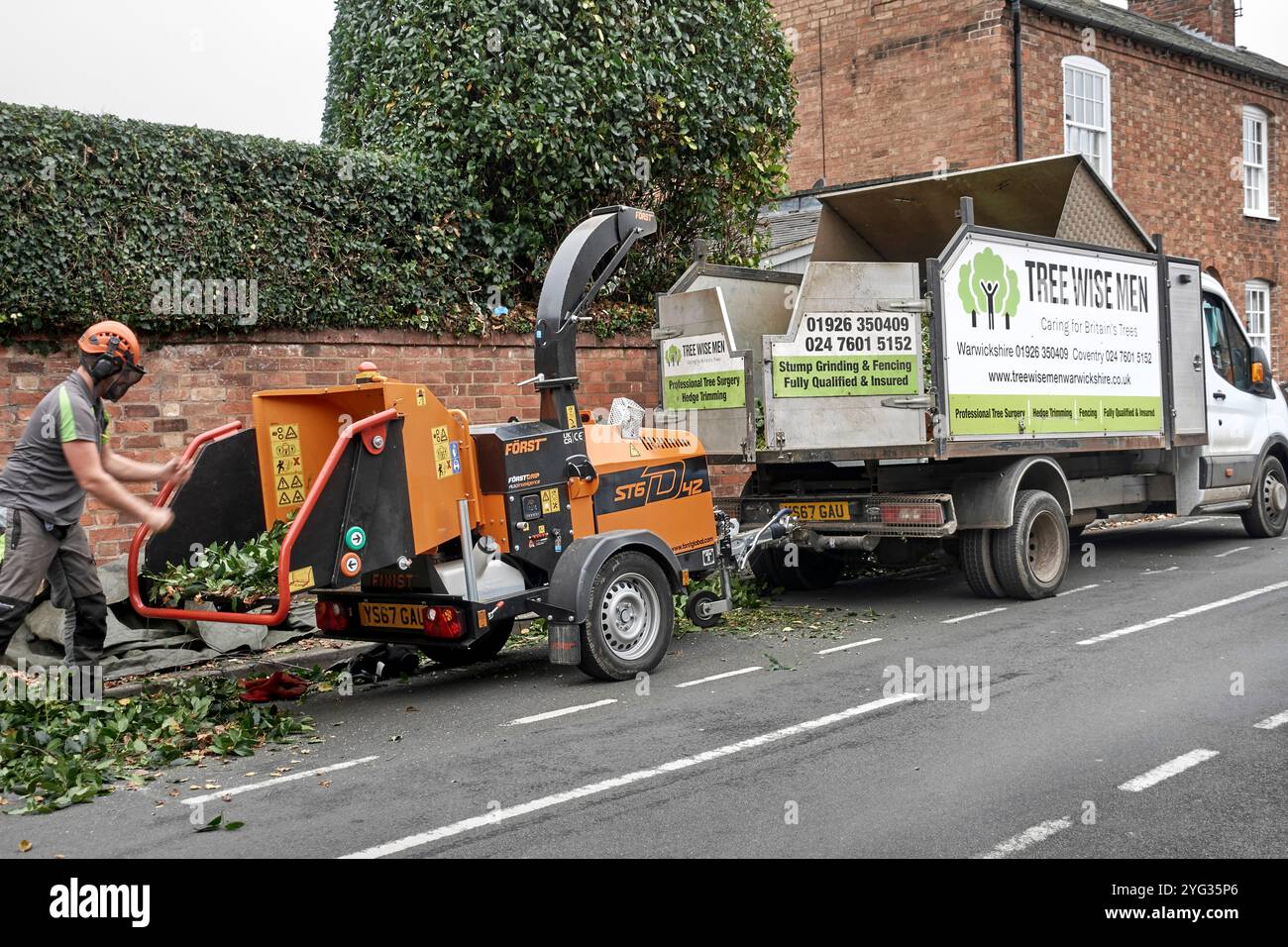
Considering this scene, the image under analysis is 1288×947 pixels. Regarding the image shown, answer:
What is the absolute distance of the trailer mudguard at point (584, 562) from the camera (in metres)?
7.09

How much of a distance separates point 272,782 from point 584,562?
226 centimetres

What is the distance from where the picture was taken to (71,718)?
20.6 feet

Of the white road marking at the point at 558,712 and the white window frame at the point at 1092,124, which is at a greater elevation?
the white window frame at the point at 1092,124

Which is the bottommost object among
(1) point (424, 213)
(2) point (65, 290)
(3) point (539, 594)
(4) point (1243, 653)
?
(4) point (1243, 653)

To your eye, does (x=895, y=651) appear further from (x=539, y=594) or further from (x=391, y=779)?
(x=391, y=779)

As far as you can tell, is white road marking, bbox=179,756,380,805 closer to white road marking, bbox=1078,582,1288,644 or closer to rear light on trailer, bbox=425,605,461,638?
rear light on trailer, bbox=425,605,461,638

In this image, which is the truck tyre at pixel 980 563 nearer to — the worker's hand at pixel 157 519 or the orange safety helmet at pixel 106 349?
the worker's hand at pixel 157 519

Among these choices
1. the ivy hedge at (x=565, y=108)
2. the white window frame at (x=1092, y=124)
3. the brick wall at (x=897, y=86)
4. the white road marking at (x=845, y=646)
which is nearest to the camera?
the white road marking at (x=845, y=646)

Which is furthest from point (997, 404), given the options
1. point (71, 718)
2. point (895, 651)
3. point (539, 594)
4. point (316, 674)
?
point (71, 718)

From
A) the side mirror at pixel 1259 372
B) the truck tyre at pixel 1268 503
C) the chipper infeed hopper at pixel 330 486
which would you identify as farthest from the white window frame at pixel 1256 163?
the chipper infeed hopper at pixel 330 486

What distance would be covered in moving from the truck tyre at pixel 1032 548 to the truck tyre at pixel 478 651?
4033mm

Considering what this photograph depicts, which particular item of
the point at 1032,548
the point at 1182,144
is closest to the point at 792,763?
the point at 1032,548

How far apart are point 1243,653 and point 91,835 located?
253 inches

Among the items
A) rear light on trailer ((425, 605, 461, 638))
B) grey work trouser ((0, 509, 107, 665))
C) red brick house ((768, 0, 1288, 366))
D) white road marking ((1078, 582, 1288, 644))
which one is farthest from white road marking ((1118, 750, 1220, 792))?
red brick house ((768, 0, 1288, 366))
